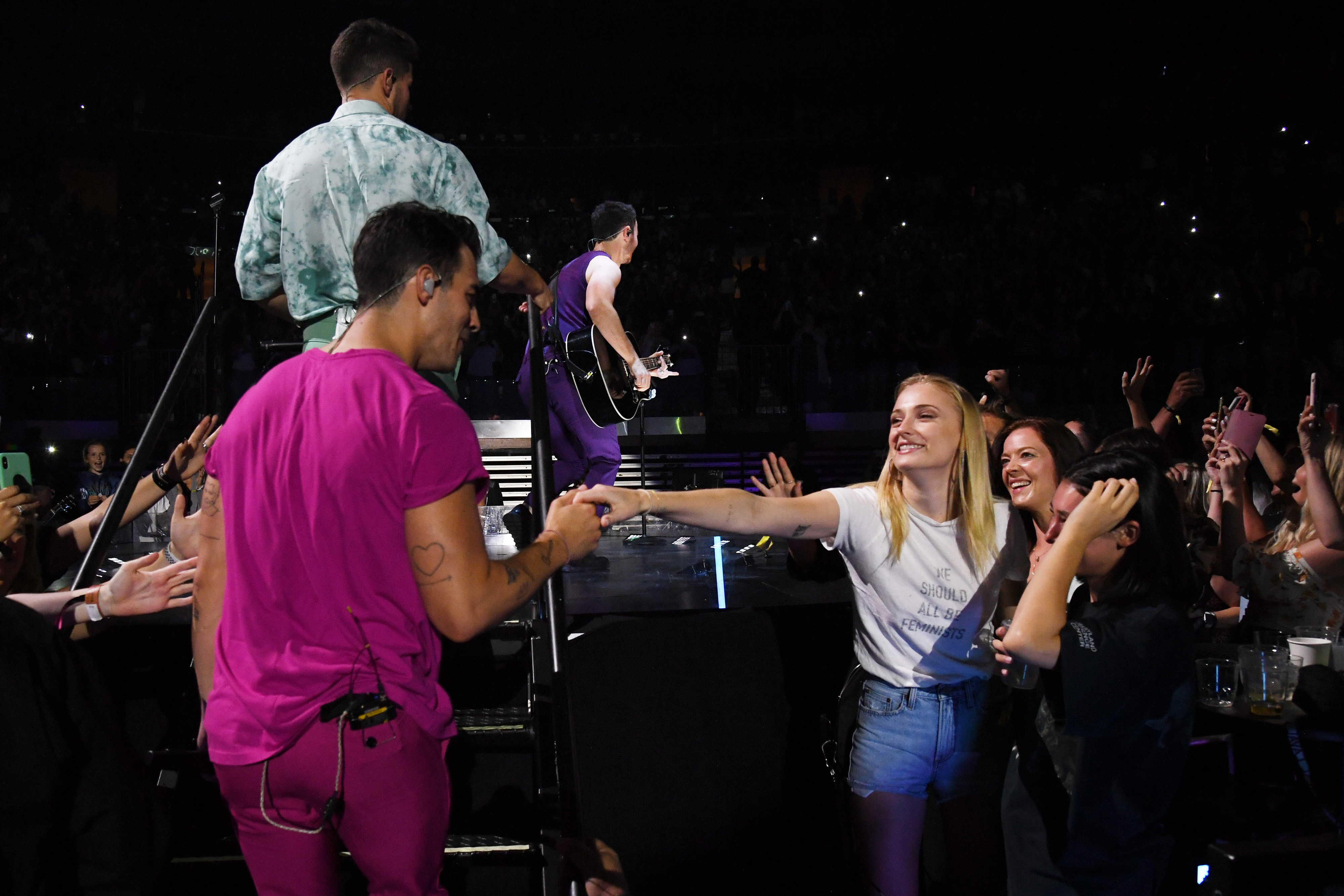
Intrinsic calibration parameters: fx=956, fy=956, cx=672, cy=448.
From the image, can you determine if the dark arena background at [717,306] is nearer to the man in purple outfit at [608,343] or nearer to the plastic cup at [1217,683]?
the plastic cup at [1217,683]

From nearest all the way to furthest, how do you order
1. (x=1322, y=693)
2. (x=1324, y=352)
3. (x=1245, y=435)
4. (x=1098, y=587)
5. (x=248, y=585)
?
(x=248, y=585) < (x=1098, y=587) < (x=1322, y=693) < (x=1245, y=435) < (x=1324, y=352)

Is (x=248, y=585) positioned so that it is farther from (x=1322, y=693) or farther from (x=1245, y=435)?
(x=1245, y=435)

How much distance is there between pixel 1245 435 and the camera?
3643 millimetres

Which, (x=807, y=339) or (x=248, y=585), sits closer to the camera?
(x=248, y=585)

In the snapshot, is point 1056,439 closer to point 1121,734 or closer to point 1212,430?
point 1121,734

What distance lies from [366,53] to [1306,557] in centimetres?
343

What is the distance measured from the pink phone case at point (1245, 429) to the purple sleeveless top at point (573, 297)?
109 inches

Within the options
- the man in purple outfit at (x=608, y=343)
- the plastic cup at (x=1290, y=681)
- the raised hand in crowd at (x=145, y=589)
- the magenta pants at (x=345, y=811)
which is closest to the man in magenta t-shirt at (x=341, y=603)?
the magenta pants at (x=345, y=811)

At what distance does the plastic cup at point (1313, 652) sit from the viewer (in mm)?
2701

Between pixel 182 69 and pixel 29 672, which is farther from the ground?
pixel 182 69

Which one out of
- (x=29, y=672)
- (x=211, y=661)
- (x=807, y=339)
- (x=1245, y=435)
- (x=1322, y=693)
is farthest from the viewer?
(x=807, y=339)

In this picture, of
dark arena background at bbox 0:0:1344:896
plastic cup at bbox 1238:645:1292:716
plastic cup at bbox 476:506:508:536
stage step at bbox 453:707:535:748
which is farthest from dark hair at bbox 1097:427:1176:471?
plastic cup at bbox 476:506:508:536

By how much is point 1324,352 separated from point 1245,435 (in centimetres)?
869

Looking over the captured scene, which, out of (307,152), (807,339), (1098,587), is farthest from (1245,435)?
(807,339)
